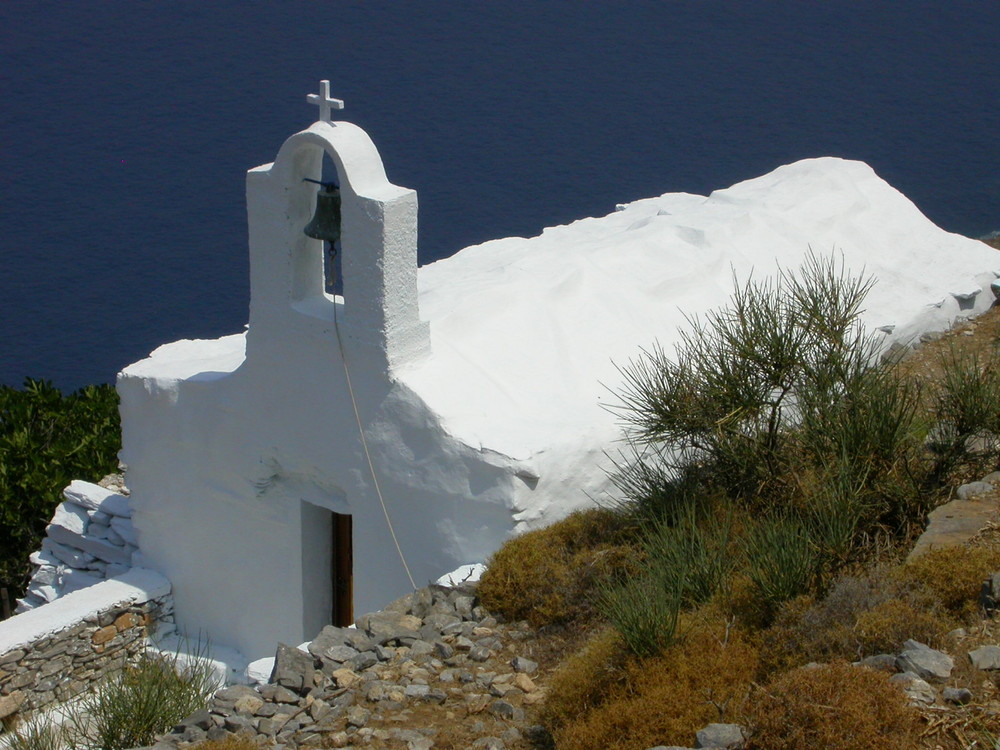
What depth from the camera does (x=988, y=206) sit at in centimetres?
2355

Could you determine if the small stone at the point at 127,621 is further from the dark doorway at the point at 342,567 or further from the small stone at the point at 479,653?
the small stone at the point at 479,653

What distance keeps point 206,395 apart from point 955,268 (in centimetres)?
697

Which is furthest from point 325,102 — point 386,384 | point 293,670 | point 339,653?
point 293,670

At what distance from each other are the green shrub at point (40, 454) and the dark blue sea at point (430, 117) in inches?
231

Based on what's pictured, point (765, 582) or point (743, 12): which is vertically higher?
point (743, 12)

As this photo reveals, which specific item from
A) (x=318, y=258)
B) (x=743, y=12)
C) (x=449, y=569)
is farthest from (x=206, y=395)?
(x=743, y=12)

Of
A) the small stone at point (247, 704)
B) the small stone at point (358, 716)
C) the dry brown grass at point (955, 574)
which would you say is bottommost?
the small stone at point (358, 716)

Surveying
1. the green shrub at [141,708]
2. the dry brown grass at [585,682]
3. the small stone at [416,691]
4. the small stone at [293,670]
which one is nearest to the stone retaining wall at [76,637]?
the green shrub at [141,708]

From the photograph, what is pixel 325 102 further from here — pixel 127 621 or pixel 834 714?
pixel 834 714

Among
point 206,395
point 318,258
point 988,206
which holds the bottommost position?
point 206,395

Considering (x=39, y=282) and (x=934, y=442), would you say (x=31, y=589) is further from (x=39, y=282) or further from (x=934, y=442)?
(x=39, y=282)

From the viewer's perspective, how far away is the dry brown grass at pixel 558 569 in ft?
23.8

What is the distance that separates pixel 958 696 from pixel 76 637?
7.26 metres

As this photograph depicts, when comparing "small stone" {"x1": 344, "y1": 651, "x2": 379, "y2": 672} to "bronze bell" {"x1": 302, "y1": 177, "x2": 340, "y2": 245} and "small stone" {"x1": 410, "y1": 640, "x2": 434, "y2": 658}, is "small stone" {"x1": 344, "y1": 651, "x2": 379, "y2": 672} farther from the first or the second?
"bronze bell" {"x1": 302, "y1": 177, "x2": 340, "y2": 245}
